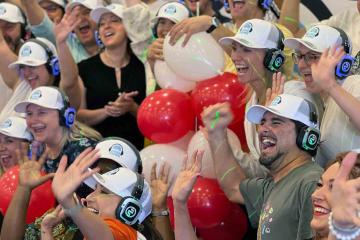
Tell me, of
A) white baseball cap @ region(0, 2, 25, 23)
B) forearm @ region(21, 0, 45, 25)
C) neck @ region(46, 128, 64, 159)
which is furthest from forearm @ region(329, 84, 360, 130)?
white baseball cap @ region(0, 2, 25, 23)

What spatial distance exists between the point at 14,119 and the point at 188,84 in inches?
42.3

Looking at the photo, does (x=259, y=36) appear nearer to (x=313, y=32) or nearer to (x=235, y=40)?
(x=235, y=40)

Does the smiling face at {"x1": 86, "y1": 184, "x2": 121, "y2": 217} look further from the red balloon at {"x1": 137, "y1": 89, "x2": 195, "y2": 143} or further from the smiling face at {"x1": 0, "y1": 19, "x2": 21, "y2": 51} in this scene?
the smiling face at {"x1": 0, "y1": 19, "x2": 21, "y2": 51}

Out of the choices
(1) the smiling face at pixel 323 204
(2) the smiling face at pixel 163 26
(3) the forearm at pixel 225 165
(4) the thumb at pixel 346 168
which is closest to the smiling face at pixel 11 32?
(2) the smiling face at pixel 163 26

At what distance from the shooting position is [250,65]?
442 cm

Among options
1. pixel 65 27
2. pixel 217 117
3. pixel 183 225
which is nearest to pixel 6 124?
pixel 65 27

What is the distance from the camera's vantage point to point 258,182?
13.5 feet

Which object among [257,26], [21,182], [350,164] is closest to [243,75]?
[257,26]

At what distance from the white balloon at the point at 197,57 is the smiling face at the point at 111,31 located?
88cm

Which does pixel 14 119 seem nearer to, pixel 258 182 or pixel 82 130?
pixel 82 130

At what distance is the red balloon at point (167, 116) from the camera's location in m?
4.66

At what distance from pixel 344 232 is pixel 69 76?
10.0ft

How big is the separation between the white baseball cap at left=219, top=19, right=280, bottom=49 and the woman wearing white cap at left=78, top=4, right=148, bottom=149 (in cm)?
106

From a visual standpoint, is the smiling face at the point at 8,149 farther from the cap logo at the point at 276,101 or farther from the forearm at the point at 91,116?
the cap logo at the point at 276,101
